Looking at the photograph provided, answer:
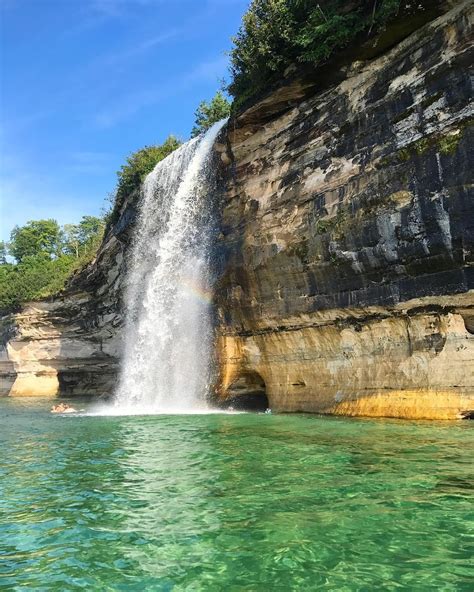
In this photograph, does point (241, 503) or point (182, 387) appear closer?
point (241, 503)

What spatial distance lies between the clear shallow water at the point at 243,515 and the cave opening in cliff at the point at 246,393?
27.4ft

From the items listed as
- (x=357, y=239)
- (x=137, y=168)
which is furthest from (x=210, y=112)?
(x=357, y=239)

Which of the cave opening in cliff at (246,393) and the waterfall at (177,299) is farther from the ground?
the waterfall at (177,299)

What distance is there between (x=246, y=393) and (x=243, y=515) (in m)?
12.9

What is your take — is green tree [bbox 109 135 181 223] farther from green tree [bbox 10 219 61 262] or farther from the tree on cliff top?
green tree [bbox 10 219 61 262]

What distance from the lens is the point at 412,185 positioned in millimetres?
11914

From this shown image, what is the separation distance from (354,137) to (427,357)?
20.1 ft

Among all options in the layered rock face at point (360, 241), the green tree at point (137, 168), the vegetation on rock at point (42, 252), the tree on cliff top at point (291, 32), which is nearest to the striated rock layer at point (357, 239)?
the layered rock face at point (360, 241)

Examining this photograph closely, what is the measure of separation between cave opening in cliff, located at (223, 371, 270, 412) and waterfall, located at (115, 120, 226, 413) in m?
1.02

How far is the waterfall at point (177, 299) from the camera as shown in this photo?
18.7 m

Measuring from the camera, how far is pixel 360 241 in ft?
43.0

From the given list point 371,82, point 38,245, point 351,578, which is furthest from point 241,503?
point 38,245

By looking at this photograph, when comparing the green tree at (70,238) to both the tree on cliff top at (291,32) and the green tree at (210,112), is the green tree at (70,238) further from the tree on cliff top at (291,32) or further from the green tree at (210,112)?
the tree on cliff top at (291,32)

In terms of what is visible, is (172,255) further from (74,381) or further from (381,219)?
(74,381)
